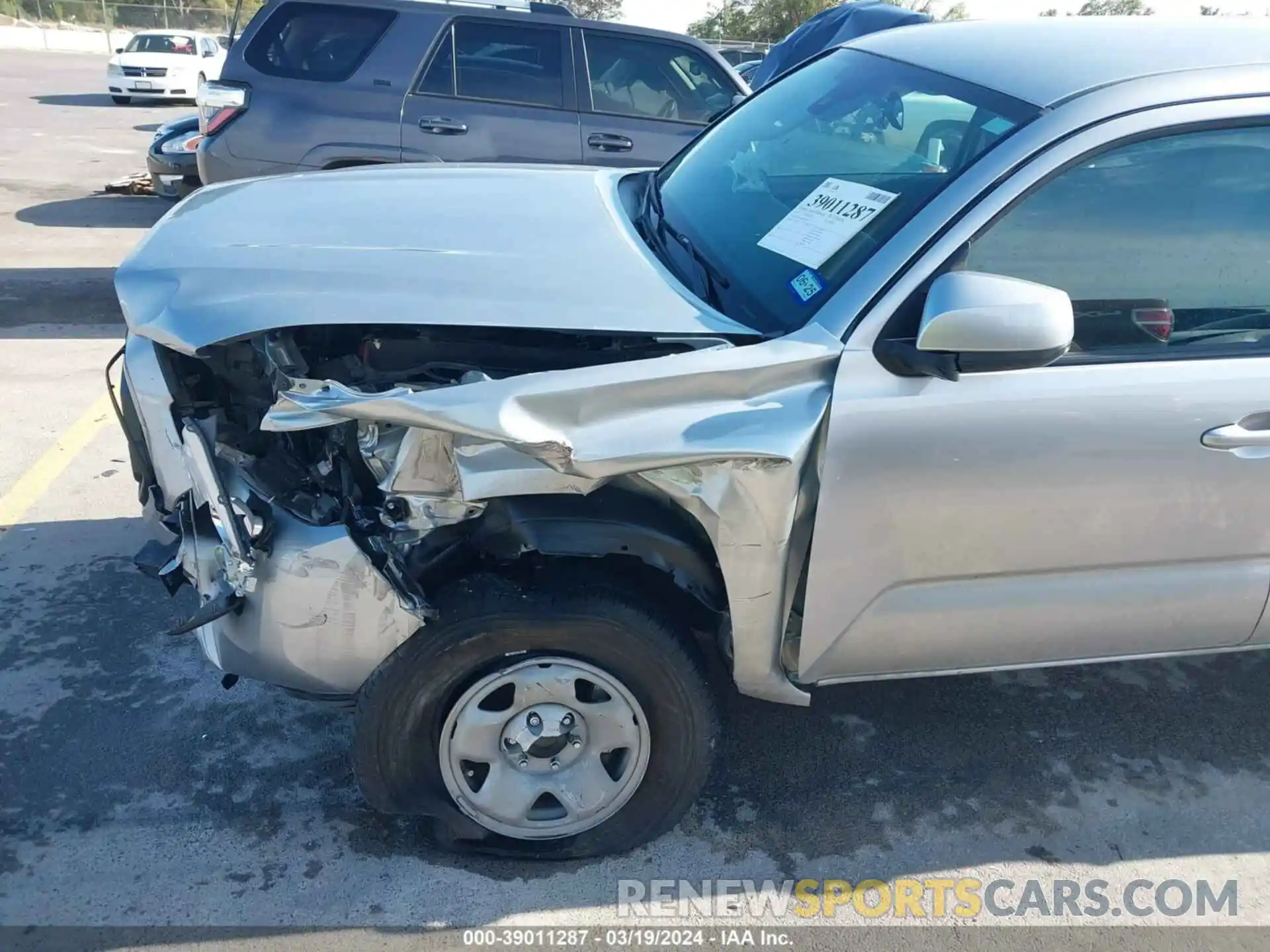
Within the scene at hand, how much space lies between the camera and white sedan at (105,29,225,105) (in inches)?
785

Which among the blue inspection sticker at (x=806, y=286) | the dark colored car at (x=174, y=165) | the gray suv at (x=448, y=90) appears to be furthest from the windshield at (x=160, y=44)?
the blue inspection sticker at (x=806, y=286)

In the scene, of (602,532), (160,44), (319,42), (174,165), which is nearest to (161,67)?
(160,44)

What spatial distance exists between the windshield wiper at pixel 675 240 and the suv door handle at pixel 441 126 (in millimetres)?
3331

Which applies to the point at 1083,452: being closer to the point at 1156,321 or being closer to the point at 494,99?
the point at 1156,321

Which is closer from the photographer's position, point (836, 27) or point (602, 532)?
point (602, 532)

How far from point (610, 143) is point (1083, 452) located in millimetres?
5147

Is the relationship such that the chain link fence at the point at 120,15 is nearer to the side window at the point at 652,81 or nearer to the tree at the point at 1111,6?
the tree at the point at 1111,6

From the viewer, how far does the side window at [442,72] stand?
21.7ft

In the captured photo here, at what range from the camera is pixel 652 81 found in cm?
708

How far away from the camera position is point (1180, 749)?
313cm

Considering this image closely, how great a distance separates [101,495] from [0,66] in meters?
28.4

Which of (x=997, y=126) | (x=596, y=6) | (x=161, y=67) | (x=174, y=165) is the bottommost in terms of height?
(x=596, y=6)

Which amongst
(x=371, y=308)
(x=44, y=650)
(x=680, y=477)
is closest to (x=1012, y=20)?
(x=680, y=477)

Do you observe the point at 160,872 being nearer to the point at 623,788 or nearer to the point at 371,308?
the point at 623,788
